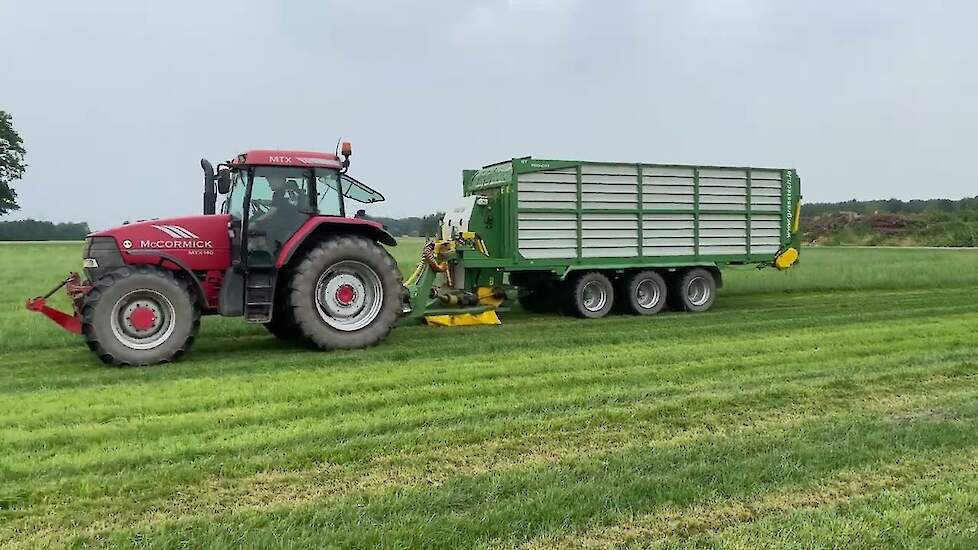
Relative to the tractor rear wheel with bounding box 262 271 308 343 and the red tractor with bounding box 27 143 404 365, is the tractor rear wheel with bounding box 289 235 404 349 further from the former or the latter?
the tractor rear wheel with bounding box 262 271 308 343

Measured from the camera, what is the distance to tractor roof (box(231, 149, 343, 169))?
9.29m

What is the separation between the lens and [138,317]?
8.53m

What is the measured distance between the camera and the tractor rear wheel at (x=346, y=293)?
30.5ft

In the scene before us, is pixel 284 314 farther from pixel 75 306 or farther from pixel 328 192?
pixel 75 306

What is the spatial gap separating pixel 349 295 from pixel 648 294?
6.09 meters

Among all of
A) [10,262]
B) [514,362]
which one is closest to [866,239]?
[10,262]

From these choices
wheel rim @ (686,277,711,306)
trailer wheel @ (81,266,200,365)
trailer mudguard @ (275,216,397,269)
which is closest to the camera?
trailer wheel @ (81,266,200,365)

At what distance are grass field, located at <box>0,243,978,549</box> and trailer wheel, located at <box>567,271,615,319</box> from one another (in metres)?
3.51

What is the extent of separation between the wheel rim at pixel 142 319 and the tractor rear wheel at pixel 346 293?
1335mm

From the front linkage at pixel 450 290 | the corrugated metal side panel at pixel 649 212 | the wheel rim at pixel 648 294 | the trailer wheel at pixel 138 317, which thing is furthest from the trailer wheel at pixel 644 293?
the trailer wheel at pixel 138 317

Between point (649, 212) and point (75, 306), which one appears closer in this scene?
point (75, 306)

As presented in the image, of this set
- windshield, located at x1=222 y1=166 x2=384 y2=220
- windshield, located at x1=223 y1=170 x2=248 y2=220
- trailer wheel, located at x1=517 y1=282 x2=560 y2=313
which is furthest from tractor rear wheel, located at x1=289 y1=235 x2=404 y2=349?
trailer wheel, located at x1=517 y1=282 x2=560 y2=313

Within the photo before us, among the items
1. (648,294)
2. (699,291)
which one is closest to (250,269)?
(648,294)

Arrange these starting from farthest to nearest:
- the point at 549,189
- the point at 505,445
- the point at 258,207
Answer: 1. the point at 549,189
2. the point at 258,207
3. the point at 505,445
